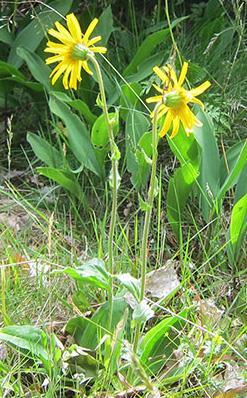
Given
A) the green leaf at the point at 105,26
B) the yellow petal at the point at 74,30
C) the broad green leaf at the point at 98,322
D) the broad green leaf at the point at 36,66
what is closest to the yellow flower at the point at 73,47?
the yellow petal at the point at 74,30

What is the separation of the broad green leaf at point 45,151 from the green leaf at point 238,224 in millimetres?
606

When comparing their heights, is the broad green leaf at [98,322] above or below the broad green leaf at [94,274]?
below

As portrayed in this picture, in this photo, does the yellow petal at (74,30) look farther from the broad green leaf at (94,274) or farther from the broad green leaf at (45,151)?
the broad green leaf at (45,151)

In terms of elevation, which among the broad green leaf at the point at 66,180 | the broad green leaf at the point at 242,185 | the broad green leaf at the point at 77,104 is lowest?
the broad green leaf at the point at 242,185

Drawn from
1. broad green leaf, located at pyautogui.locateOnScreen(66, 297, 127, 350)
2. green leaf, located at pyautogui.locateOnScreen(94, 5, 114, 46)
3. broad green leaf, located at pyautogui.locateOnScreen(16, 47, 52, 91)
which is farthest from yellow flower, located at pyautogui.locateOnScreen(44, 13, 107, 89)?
green leaf, located at pyautogui.locateOnScreen(94, 5, 114, 46)

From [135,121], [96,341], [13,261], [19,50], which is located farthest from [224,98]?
[96,341]

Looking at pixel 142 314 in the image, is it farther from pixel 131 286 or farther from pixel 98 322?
pixel 98 322

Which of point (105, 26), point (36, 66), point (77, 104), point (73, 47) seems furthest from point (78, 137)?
point (73, 47)

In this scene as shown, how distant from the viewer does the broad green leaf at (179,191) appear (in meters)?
2.01

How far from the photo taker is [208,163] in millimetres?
2102

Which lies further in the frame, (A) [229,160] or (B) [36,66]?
(B) [36,66]

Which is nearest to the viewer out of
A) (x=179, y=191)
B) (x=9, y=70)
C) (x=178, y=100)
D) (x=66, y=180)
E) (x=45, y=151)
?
(x=178, y=100)

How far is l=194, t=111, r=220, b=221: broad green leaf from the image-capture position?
2064mm

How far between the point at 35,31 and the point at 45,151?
488mm
